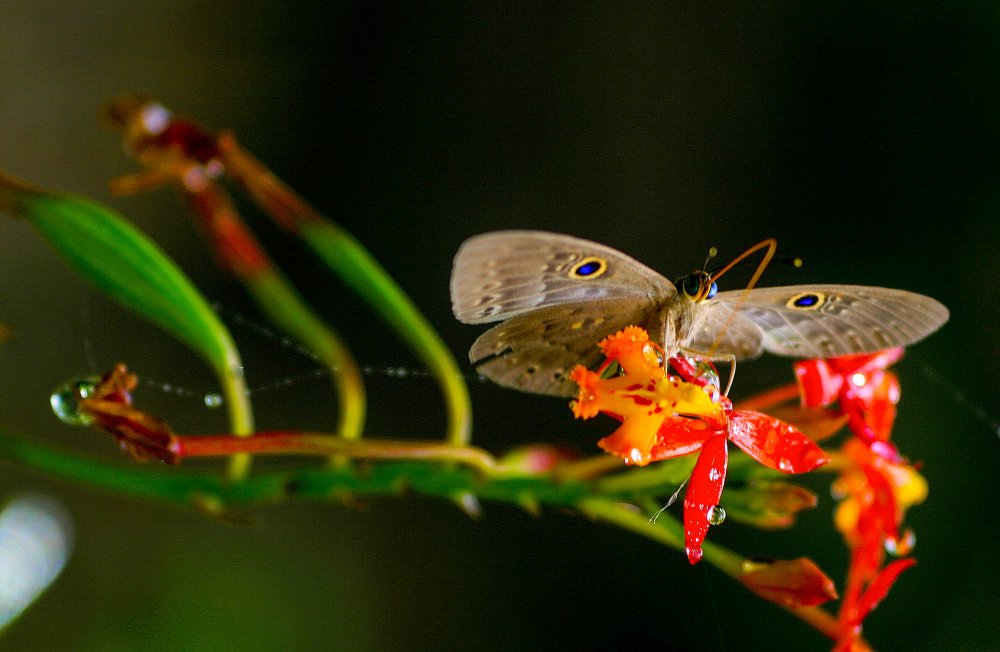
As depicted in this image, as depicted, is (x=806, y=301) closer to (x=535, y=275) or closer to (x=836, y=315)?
(x=836, y=315)

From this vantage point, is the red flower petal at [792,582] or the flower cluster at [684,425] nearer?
the flower cluster at [684,425]

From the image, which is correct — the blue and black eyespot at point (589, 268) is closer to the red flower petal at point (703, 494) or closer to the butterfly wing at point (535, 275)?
the butterfly wing at point (535, 275)

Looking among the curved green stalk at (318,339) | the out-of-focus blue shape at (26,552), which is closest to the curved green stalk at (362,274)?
the curved green stalk at (318,339)

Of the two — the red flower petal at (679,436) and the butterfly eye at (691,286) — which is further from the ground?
the butterfly eye at (691,286)

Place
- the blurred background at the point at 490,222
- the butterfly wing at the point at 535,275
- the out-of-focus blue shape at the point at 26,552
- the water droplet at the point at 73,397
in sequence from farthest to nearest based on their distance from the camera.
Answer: the blurred background at the point at 490,222 → the out-of-focus blue shape at the point at 26,552 → the water droplet at the point at 73,397 → the butterfly wing at the point at 535,275

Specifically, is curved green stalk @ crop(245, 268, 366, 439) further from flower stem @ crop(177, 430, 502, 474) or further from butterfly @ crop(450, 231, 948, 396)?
butterfly @ crop(450, 231, 948, 396)

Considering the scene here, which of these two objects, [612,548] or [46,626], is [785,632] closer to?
[612,548]

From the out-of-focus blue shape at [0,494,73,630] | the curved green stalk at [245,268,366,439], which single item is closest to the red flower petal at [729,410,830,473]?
the curved green stalk at [245,268,366,439]
